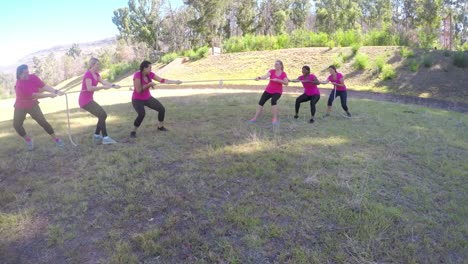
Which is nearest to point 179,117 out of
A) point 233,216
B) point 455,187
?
point 233,216

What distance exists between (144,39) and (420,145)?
1458 inches

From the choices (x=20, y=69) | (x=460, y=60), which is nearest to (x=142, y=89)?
(x=20, y=69)

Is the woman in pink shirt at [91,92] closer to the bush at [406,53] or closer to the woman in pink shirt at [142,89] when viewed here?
the woman in pink shirt at [142,89]

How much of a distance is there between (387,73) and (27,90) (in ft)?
51.3

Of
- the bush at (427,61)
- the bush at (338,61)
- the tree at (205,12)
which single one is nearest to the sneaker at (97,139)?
the bush at (338,61)

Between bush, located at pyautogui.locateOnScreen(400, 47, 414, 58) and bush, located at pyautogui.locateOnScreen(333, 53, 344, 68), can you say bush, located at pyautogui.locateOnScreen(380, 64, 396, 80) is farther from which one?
bush, located at pyautogui.locateOnScreen(333, 53, 344, 68)

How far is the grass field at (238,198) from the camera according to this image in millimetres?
3479

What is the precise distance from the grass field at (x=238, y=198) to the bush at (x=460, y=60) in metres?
10.9

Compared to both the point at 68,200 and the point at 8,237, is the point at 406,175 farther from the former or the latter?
the point at 8,237

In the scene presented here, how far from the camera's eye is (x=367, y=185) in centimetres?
477

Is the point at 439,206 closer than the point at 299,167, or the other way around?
the point at 439,206

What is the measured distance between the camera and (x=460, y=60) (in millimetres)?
15953

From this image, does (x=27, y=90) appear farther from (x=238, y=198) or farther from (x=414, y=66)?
(x=414, y=66)

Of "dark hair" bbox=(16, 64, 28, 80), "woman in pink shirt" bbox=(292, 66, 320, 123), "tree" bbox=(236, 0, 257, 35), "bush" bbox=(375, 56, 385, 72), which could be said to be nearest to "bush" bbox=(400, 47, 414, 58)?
"bush" bbox=(375, 56, 385, 72)
